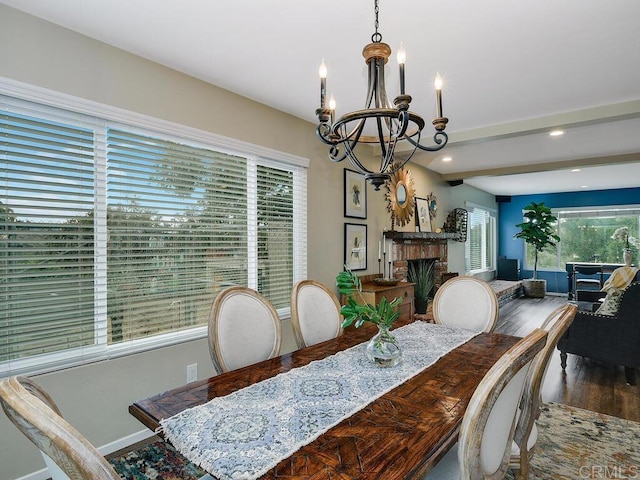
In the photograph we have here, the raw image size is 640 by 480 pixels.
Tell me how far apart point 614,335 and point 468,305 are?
190 cm

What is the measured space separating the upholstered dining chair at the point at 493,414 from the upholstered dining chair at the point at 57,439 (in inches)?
31.0

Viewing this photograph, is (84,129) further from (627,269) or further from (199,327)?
(627,269)

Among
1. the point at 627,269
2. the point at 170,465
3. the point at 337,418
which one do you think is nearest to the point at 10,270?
the point at 170,465

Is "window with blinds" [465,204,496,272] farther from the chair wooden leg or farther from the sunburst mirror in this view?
the chair wooden leg

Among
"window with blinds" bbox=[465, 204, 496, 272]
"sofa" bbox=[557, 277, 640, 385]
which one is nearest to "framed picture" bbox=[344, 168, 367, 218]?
"sofa" bbox=[557, 277, 640, 385]

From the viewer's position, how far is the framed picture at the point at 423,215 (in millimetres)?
5266

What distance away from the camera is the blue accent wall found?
802cm

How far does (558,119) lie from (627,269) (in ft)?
5.25

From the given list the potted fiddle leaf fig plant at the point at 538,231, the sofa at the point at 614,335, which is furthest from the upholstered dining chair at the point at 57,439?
the potted fiddle leaf fig plant at the point at 538,231

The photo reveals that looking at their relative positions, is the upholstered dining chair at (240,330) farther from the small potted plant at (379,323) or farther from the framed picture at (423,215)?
the framed picture at (423,215)

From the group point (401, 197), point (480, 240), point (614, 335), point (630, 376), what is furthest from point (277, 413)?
point (480, 240)

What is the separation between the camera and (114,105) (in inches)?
84.4

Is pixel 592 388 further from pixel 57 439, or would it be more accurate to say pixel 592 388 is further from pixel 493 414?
pixel 57 439

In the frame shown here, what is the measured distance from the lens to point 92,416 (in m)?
2.06
